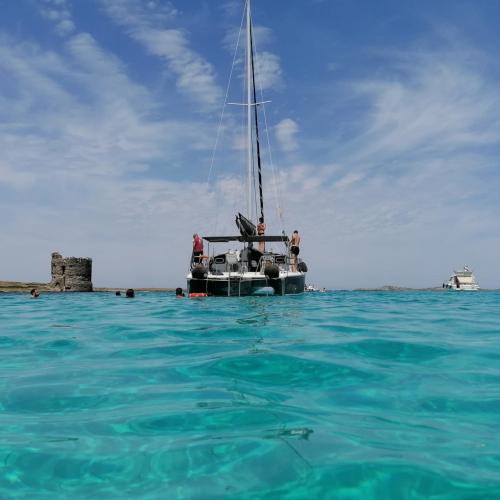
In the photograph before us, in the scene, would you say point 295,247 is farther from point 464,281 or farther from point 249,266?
point 464,281

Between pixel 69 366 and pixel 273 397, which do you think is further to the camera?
pixel 69 366

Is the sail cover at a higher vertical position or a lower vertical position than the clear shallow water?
higher

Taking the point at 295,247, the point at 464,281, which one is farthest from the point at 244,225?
the point at 464,281

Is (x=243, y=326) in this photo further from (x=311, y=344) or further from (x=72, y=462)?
(x=72, y=462)

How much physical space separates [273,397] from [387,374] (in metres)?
1.62

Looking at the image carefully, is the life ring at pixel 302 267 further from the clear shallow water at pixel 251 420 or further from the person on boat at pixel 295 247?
the clear shallow water at pixel 251 420

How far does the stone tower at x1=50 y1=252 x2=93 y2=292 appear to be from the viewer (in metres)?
38.2

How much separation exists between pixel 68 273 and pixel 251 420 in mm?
37532

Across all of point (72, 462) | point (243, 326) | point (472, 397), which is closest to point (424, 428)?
point (472, 397)

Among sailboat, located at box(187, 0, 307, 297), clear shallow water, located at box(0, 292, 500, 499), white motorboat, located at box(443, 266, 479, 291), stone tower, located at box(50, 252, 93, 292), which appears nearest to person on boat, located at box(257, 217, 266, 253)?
sailboat, located at box(187, 0, 307, 297)

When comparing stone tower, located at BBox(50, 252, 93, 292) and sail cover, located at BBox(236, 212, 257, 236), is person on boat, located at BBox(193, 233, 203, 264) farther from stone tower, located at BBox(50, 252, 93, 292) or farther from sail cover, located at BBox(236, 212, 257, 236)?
stone tower, located at BBox(50, 252, 93, 292)

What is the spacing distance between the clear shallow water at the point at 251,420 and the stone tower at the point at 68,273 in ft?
107

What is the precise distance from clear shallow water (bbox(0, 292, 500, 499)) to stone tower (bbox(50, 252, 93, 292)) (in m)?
32.7

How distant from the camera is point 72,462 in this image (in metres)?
2.89
